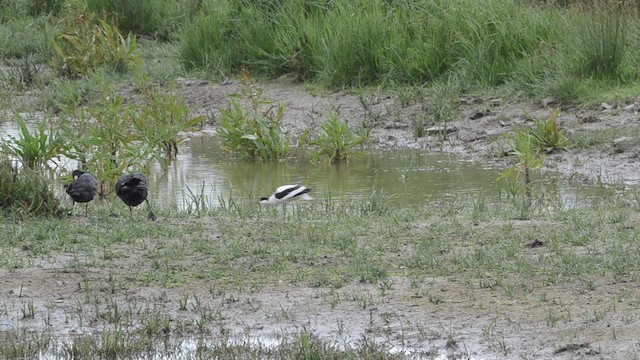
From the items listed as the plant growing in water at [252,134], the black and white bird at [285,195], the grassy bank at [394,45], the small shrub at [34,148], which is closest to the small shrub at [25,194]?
the small shrub at [34,148]

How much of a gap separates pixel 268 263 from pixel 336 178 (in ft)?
12.7

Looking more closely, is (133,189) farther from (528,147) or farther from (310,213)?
(528,147)

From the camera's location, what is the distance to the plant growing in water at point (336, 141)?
10906 millimetres

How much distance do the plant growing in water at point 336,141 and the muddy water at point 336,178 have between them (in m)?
0.11

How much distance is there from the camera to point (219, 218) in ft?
25.9

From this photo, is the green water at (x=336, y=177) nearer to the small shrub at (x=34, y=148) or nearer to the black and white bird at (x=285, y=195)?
the black and white bird at (x=285, y=195)

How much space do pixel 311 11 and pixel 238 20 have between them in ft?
2.84

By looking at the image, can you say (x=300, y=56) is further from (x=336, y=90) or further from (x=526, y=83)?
(x=526, y=83)

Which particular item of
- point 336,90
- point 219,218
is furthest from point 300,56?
point 219,218

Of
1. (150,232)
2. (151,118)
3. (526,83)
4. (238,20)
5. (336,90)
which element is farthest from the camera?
(238,20)

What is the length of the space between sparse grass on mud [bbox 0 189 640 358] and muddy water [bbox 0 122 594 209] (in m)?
1.26

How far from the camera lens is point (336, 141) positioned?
1096cm

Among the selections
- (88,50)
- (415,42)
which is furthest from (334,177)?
(88,50)

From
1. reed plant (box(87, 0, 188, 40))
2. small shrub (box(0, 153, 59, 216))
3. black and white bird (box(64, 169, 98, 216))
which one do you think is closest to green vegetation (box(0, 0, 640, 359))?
small shrub (box(0, 153, 59, 216))
